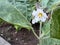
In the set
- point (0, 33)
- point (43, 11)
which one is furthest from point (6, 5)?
point (0, 33)

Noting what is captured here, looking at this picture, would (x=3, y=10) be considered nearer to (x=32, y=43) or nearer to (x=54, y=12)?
(x=54, y=12)

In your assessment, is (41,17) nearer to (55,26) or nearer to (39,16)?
(39,16)

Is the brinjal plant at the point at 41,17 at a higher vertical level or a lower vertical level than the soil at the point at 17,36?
higher

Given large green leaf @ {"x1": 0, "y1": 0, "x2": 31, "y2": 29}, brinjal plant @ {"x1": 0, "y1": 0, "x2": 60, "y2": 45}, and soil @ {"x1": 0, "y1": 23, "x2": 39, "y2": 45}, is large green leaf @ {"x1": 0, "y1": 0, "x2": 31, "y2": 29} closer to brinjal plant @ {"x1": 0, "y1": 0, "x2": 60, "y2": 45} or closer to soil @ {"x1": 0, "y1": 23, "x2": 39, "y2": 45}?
brinjal plant @ {"x1": 0, "y1": 0, "x2": 60, "y2": 45}

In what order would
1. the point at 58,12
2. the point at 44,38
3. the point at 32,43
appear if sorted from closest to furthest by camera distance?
the point at 58,12, the point at 44,38, the point at 32,43

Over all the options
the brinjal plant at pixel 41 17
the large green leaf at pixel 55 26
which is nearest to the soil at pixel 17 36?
the brinjal plant at pixel 41 17

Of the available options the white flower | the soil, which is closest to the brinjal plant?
the white flower

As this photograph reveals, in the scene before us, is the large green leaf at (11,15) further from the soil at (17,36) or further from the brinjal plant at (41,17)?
the soil at (17,36)
